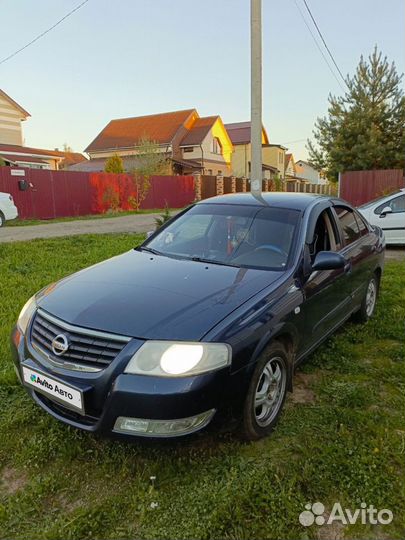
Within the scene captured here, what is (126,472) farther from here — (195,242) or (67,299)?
(195,242)

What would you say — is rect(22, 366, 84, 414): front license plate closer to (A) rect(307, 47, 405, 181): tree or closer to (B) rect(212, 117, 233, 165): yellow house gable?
(A) rect(307, 47, 405, 181): tree

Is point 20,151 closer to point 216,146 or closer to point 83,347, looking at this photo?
point 216,146

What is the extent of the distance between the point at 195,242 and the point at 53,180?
52.2ft

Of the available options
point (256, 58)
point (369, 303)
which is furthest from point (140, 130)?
point (369, 303)

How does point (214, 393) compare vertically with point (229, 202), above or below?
below

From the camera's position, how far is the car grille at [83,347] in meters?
2.11

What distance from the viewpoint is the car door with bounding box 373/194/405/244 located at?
8.84 meters

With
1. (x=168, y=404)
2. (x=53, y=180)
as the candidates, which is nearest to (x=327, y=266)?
(x=168, y=404)

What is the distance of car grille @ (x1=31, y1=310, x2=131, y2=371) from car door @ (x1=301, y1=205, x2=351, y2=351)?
1.40m

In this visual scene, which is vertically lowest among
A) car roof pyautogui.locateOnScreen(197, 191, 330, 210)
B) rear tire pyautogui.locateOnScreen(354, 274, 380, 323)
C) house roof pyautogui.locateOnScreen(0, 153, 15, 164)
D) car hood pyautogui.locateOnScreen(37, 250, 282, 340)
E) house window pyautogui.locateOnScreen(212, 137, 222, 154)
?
rear tire pyautogui.locateOnScreen(354, 274, 380, 323)

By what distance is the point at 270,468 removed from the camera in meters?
2.25

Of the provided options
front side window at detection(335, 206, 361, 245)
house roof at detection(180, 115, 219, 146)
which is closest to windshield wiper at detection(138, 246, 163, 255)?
front side window at detection(335, 206, 361, 245)

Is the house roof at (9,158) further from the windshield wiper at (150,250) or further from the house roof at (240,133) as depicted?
the windshield wiper at (150,250)

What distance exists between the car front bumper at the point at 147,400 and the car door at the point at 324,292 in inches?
41.5
